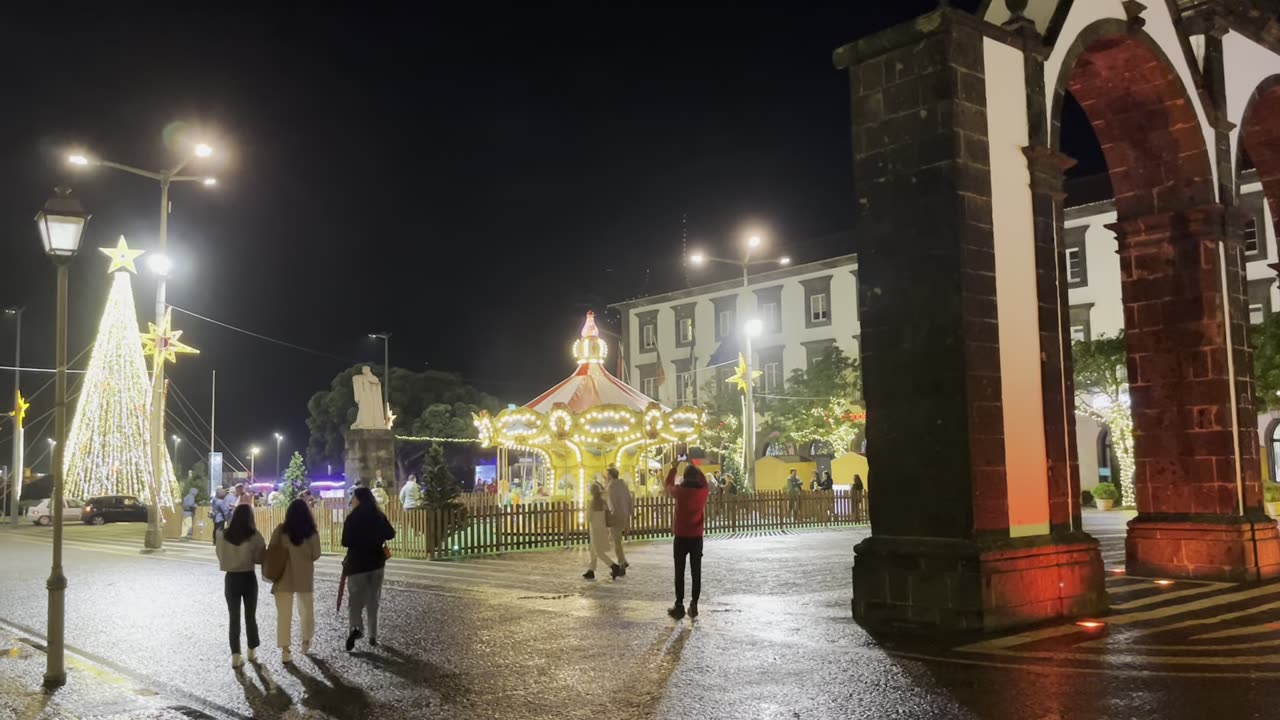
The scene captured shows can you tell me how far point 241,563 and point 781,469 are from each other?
32272mm

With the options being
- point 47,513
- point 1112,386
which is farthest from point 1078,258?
point 47,513

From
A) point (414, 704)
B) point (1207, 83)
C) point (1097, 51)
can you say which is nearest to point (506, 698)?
point (414, 704)

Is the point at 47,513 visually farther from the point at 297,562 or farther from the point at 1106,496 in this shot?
the point at 297,562

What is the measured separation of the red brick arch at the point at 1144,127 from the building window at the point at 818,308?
38.9 m

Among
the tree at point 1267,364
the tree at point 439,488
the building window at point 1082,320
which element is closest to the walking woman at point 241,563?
the tree at point 439,488

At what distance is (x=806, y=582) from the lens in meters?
14.2

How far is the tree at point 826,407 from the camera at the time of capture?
155 feet

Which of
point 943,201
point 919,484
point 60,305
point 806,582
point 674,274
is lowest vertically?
point 806,582

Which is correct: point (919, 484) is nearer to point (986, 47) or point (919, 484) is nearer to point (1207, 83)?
point (986, 47)

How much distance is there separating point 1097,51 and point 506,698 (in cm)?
1046

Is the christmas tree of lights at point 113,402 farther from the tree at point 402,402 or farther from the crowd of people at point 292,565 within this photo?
the tree at point 402,402

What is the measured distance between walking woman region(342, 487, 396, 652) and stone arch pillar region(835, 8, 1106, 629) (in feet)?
14.7

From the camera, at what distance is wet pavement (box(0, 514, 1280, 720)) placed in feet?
22.5

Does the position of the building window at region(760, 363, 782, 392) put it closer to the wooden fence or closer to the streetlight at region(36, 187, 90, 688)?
the wooden fence
